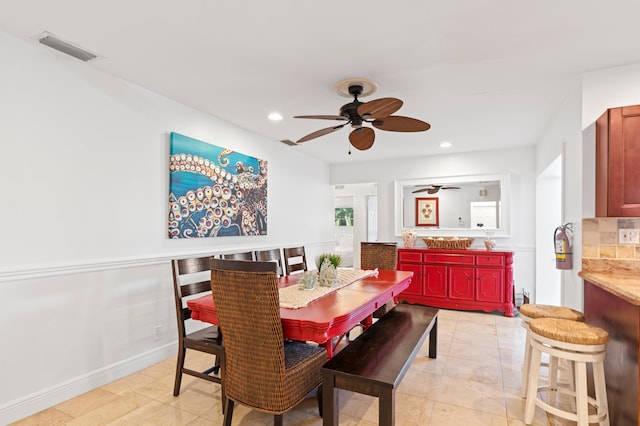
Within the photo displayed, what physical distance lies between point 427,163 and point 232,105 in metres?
3.52

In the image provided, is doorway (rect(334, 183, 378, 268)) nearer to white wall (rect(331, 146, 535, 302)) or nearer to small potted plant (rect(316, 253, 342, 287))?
white wall (rect(331, 146, 535, 302))

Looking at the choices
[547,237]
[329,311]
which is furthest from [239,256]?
[547,237]

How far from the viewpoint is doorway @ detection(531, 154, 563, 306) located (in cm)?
484

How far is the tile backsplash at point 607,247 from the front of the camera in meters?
2.48

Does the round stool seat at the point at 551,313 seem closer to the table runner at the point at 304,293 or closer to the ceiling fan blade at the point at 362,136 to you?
the table runner at the point at 304,293

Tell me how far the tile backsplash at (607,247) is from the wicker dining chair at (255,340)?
2.31 m

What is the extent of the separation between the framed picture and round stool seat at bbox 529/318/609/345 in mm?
3610

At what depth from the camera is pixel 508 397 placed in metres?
2.49

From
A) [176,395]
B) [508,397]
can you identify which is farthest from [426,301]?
[176,395]

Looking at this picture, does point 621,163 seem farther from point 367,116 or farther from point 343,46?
point 343,46

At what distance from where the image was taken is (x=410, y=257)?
5.20m

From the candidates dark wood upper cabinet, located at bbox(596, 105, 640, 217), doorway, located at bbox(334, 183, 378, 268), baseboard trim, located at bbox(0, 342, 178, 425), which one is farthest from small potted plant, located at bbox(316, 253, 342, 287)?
doorway, located at bbox(334, 183, 378, 268)

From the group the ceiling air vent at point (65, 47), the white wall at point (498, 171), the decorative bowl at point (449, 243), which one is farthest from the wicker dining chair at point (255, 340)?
the white wall at point (498, 171)

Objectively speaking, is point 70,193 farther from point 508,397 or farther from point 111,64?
point 508,397
